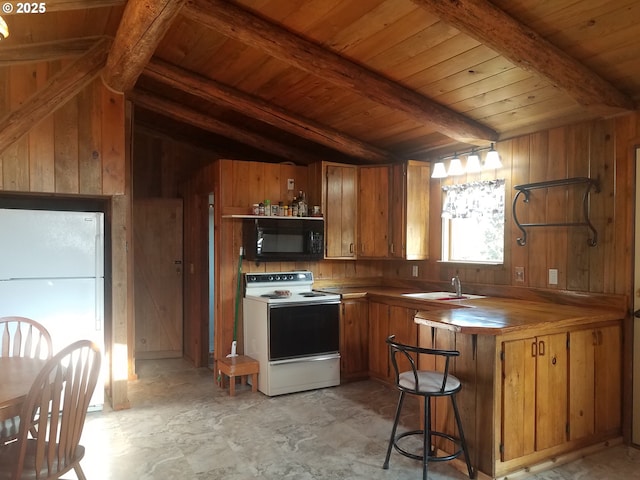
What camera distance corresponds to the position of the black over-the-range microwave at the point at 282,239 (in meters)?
4.32

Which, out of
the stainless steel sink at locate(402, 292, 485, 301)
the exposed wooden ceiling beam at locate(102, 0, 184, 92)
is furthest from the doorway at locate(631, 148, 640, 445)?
the exposed wooden ceiling beam at locate(102, 0, 184, 92)

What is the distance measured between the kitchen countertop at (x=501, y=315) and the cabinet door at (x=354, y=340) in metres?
0.74

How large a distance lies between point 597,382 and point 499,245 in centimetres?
134

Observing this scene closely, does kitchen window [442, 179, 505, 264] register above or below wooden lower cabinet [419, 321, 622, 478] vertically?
above

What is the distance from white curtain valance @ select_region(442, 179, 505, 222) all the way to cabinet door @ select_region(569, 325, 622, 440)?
4.17ft

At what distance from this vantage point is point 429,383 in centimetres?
257

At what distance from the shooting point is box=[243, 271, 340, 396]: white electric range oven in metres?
3.99

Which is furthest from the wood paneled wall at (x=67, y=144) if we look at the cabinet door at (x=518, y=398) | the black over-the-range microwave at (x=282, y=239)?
the cabinet door at (x=518, y=398)

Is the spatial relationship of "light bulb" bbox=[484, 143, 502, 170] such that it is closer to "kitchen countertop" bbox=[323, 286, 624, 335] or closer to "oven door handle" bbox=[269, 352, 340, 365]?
"kitchen countertop" bbox=[323, 286, 624, 335]

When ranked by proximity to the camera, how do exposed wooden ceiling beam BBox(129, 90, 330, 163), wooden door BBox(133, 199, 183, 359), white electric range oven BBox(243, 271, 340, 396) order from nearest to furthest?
white electric range oven BBox(243, 271, 340, 396) → exposed wooden ceiling beam BBox(129, 90, 330, 163) → wooden door BBox(133, 199, 183, 359)

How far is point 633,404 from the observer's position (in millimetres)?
3090

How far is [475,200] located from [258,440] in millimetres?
2665

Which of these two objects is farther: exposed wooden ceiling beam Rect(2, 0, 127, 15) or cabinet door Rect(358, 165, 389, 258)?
cabinet door Rect(358, 165, 389, 258)

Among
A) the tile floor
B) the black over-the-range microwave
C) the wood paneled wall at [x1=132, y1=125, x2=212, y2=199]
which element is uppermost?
the wood paneled wall at [x1=132, y1=125, x2=212, y2=199]
